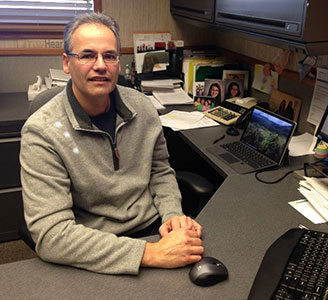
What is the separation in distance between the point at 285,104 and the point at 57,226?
1.38 m

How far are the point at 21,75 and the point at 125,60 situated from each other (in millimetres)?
681

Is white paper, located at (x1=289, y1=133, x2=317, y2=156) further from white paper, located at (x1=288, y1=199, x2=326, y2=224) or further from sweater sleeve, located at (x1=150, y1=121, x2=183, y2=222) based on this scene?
sweater sleeve, located at (x1=150, y1=121, x2=183, y2=222)

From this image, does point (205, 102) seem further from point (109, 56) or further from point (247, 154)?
point (109, 56)

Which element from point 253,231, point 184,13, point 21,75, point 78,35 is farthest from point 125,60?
point 253,231

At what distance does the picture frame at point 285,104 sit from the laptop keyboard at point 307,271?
3.16 ft

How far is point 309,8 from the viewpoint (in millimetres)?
1278

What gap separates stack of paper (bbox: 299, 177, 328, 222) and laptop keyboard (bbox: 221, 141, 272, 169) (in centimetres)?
20

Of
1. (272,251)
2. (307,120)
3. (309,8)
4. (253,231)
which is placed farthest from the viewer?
Result: (307,120)

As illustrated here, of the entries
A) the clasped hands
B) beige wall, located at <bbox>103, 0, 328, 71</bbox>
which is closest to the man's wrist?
the clasped hands

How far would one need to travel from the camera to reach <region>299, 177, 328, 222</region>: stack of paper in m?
1.24

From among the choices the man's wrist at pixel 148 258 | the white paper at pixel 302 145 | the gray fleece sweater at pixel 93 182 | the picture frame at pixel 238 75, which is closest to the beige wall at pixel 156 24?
the picture frame at pixel 238 75

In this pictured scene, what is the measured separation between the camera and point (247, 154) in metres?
1.65

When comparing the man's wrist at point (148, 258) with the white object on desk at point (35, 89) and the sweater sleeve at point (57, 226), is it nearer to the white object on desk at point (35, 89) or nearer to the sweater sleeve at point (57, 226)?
the sweater sleeve at point (57, 226)

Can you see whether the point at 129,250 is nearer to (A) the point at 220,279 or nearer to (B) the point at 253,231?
(A) the point at 220,279
